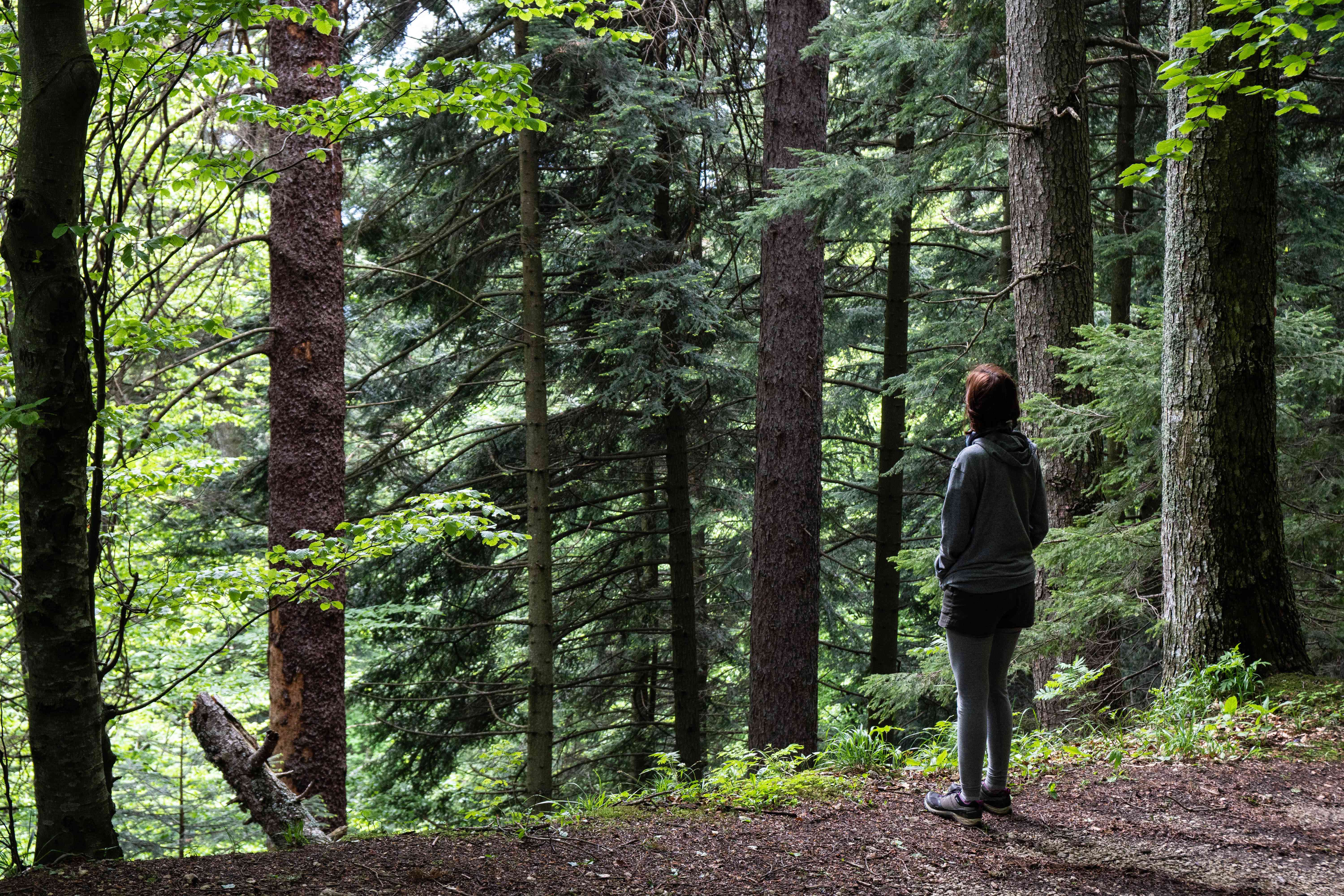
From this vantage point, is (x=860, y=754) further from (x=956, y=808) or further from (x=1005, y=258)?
(x=1005, y=258)

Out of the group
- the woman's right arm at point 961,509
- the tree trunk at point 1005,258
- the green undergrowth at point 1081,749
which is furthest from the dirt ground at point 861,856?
the tree trunk at point 1005,258

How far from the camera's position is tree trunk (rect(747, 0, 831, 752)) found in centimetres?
855

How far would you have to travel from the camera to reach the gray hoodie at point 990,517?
358 centimetres

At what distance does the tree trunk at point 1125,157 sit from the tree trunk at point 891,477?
245 cm

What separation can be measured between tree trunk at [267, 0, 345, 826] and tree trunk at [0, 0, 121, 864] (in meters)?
2.84

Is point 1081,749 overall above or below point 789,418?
below

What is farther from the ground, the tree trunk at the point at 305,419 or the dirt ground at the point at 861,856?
the tree trunk at the point at 305,419

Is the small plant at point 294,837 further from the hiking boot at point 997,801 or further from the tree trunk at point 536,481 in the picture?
the tree trunk at point 536,481

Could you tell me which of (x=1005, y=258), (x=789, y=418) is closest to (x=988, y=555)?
(x=789, y=418)

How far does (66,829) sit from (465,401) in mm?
7482

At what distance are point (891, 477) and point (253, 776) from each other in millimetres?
8689

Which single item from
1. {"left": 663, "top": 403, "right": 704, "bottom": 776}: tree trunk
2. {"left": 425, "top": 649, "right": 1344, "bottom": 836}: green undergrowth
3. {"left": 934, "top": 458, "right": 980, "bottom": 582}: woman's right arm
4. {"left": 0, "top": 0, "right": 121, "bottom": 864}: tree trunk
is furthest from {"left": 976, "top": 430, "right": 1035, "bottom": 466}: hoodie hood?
{"left": 663, "top": 403, "right": 704, "bottom": 776}: tree trunk

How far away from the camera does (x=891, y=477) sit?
38.1ft

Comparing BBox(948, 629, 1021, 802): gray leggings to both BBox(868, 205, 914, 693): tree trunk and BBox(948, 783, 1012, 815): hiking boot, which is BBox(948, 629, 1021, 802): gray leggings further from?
BBox(868, 205, 914, 693): tree trunk
